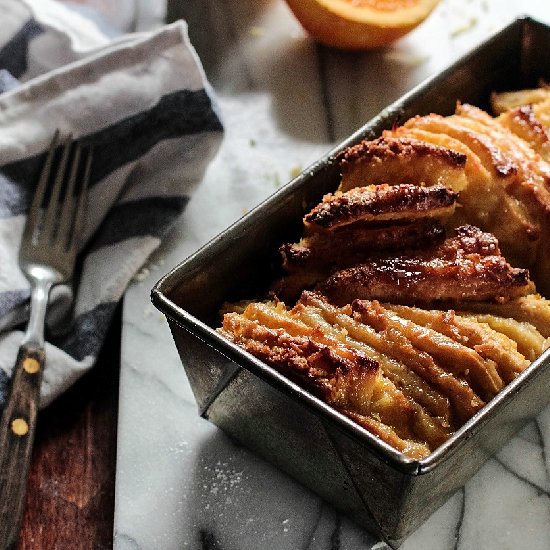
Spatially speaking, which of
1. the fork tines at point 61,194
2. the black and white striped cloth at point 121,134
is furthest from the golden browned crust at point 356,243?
the fork tines at point 61,194

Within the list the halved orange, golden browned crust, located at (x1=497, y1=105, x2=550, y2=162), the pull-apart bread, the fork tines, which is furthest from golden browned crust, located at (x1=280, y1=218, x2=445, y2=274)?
the halved orange

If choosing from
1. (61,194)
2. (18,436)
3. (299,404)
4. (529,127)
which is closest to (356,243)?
(299,404)

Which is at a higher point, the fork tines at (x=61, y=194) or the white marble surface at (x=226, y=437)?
the fork tines at (x=61, y=194)

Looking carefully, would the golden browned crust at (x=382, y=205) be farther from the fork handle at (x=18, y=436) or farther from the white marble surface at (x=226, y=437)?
the fork handle at (x=18, y=436)

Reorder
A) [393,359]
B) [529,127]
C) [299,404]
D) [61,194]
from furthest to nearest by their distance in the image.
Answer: [61,194], [529,127], [393,359], [299,404]

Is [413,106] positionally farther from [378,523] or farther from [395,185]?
[378,523]

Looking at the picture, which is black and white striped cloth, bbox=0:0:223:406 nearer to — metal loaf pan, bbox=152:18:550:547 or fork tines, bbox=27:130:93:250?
fork tines, bbox=27:130:93:250

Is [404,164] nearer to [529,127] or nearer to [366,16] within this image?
[529,127]

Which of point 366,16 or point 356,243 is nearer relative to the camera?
point 356,243
